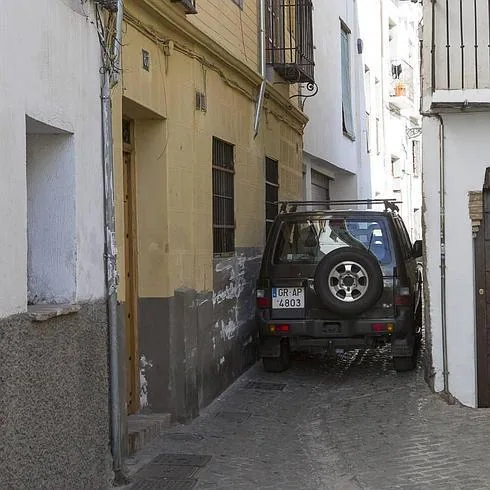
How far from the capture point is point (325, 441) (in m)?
8.03

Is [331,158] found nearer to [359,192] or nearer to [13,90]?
[359,192]

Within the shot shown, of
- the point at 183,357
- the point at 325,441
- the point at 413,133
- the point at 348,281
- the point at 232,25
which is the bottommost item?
the point at 325,441

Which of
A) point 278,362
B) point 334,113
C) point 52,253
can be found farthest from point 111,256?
point 334,113

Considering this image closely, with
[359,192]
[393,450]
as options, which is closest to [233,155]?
[393,450]

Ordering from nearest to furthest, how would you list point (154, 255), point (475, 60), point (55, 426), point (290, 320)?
point (55, 426)
point (154, 255)
point (475, 60)
point (290, 320)

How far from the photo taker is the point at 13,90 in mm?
4984

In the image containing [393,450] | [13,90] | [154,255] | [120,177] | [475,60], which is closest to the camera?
[13,90]

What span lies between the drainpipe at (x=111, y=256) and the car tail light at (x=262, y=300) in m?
4.18

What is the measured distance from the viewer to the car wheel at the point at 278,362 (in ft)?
36.4

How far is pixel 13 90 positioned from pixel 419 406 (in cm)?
560

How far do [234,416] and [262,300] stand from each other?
6.73ft

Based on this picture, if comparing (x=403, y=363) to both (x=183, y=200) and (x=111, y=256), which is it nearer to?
(x=183, y=200)

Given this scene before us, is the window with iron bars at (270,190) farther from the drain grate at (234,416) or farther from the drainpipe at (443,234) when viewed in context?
the drain grate at (234,416)

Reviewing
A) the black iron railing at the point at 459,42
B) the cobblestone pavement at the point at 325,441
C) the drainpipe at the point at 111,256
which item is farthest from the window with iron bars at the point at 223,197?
the drainpipe at the point at 111,256
